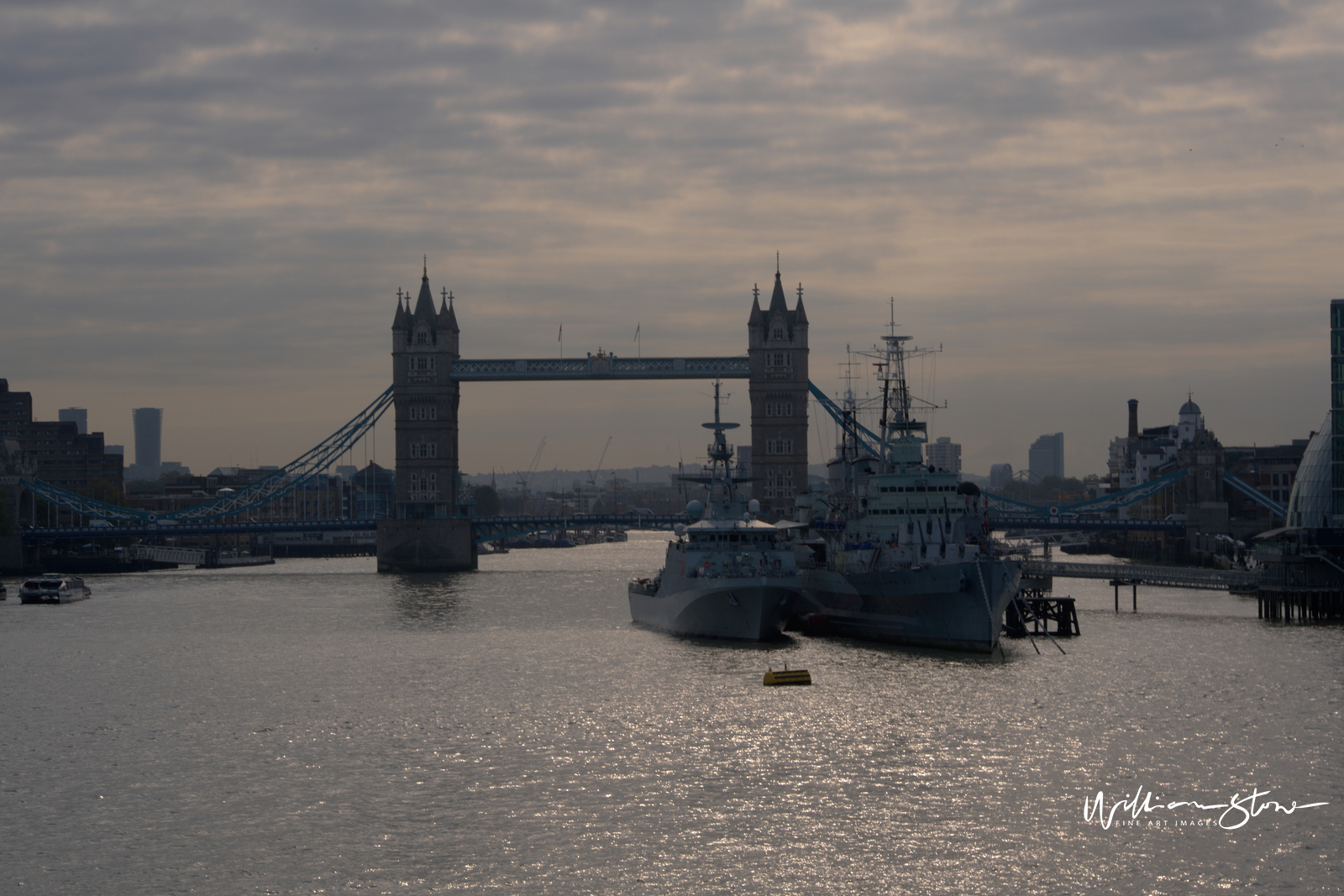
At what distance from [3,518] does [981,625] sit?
3196 inches

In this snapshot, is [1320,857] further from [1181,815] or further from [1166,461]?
[1166,461]

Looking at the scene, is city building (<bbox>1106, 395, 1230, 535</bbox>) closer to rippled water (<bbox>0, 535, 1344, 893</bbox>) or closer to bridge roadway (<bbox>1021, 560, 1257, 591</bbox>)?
bridge roadway (<bbox>1021, 560, 1257, 591</bbox>)

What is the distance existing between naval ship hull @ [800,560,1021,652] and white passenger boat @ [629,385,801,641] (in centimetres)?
257

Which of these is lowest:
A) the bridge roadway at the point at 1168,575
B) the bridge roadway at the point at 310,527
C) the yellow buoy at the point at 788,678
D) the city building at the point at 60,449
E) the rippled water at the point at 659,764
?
the rippled water at the point at 659,764

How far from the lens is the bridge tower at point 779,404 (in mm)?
116125

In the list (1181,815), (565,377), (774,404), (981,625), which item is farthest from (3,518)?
(1181,815)

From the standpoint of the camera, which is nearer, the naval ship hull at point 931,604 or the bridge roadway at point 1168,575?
the naval ship hull at point 931,604

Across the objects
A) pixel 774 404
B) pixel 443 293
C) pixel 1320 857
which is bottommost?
pixel 1320 857

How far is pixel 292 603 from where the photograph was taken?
7519 cm

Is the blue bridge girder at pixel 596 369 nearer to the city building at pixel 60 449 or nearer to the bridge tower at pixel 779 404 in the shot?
the bridge tower at pixel 779 404

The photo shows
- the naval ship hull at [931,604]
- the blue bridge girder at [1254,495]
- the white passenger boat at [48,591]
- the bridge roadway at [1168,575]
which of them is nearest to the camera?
the naval ship hull at [931,604]

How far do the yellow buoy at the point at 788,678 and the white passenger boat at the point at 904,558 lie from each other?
7740mm

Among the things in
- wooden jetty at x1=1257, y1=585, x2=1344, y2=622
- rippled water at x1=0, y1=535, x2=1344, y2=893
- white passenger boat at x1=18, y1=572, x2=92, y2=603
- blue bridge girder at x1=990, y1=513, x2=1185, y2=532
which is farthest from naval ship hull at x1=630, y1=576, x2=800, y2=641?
white passenger boat at x1=18, y1=572, x2=92, y2=603

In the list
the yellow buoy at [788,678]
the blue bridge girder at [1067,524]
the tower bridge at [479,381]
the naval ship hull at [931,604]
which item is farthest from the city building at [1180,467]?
the yellow buoy at [788,678]
